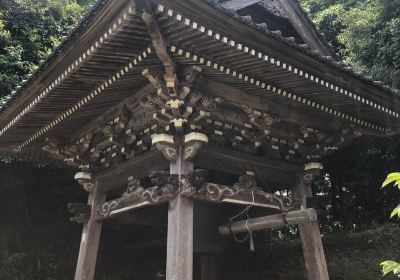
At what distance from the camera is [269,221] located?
520 cm

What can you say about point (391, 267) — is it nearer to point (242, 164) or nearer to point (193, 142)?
point (193, 142)

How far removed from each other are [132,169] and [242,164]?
151 cm

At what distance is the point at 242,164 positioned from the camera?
5363mm

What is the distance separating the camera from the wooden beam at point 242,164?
4.99 meters

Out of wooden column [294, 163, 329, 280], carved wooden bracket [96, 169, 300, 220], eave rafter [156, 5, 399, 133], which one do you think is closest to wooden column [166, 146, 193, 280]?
carved wooden bracket [96, 169, 300, 220]

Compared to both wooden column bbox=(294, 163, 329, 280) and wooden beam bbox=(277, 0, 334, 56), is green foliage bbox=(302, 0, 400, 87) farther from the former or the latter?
wooden column bbox=(294, 163, 329, 280)

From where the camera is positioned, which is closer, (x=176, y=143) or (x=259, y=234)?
(x=176, y=143)

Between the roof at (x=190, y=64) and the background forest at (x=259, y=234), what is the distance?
2.59 meters

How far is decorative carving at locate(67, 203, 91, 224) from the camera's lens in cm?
575

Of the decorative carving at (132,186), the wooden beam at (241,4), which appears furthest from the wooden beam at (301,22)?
the decorative carving at (132,186)

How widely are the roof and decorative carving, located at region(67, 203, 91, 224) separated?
1.06 metres

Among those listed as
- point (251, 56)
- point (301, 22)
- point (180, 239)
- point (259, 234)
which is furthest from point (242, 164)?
point (259, 234)

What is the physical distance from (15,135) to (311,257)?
4.61 m

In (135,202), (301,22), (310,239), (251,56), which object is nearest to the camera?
(251,56)
